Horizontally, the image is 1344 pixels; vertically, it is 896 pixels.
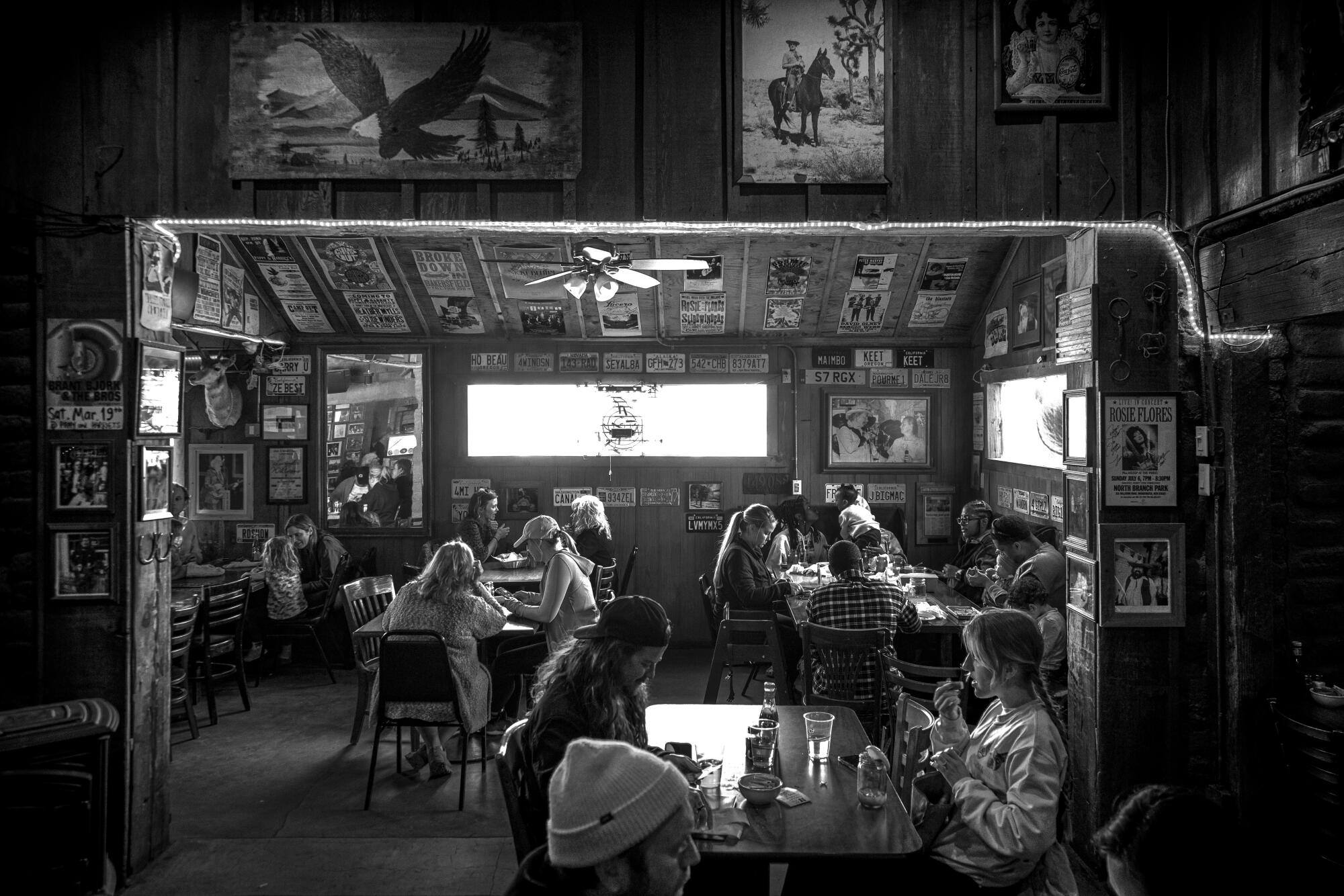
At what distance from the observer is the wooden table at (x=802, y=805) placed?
7.66ft

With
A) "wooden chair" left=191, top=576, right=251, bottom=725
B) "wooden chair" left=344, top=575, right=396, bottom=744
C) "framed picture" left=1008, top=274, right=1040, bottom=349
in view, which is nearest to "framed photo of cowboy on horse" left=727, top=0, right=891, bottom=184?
"framed picture" left=1008, top=274, right=1040, bottom=349

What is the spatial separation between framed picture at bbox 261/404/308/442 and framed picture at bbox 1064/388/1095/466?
6.90 m

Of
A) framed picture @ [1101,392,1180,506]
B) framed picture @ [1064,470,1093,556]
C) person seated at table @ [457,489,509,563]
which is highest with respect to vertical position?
framed picture @ [1101,392,1180,506]

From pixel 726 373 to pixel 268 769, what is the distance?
5.16 m

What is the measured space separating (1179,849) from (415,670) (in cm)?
374

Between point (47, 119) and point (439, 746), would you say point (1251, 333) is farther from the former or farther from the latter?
point (47, 119)

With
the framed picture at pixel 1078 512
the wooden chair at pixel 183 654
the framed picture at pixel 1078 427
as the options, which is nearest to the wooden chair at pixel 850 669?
the framed picture at pixel 1078 512

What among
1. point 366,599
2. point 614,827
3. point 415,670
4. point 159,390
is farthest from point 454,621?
point 614,827

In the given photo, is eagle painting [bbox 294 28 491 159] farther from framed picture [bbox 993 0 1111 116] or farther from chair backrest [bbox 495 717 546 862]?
chair backrest [bbox 495 717 546 862]

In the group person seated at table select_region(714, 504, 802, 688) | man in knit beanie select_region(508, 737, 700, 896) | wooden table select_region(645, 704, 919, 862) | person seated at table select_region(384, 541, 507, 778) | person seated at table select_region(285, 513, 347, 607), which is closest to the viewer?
man in knit beanie select_region(508, 737, 700, 896)

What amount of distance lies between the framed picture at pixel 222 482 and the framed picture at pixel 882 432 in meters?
5.69

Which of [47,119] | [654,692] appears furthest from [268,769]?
[47,119]

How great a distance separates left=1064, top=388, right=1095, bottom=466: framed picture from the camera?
3883 millimetres

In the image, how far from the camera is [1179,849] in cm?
154
